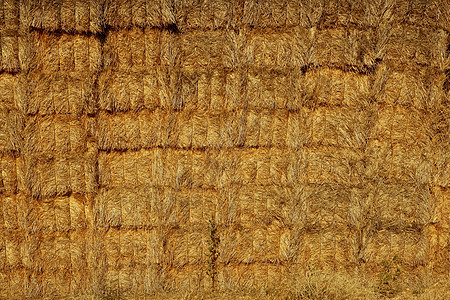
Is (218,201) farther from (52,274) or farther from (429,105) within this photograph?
(429,105)

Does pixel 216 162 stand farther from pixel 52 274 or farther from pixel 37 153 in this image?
pixel 52 274

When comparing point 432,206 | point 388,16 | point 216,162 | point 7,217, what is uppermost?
point 388,16

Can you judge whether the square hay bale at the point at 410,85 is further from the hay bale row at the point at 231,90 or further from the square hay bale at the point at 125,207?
the square hay bale at the point at 125,207

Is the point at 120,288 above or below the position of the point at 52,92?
below

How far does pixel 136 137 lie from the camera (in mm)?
5277

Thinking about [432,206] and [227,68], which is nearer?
[227,68]

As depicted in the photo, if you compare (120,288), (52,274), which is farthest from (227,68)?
(52,274)

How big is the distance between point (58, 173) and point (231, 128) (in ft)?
8.19

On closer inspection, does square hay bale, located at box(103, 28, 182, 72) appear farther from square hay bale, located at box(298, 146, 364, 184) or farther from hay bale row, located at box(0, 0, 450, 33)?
square hay bale, located at box(298, 146, 364, 184)

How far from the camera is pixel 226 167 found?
5367 millimetres

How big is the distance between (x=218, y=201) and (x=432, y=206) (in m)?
3.14

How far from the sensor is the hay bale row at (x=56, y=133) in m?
5.17

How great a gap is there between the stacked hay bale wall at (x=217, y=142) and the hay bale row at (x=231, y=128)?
0.02 meters

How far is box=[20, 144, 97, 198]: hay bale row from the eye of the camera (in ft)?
17.2
